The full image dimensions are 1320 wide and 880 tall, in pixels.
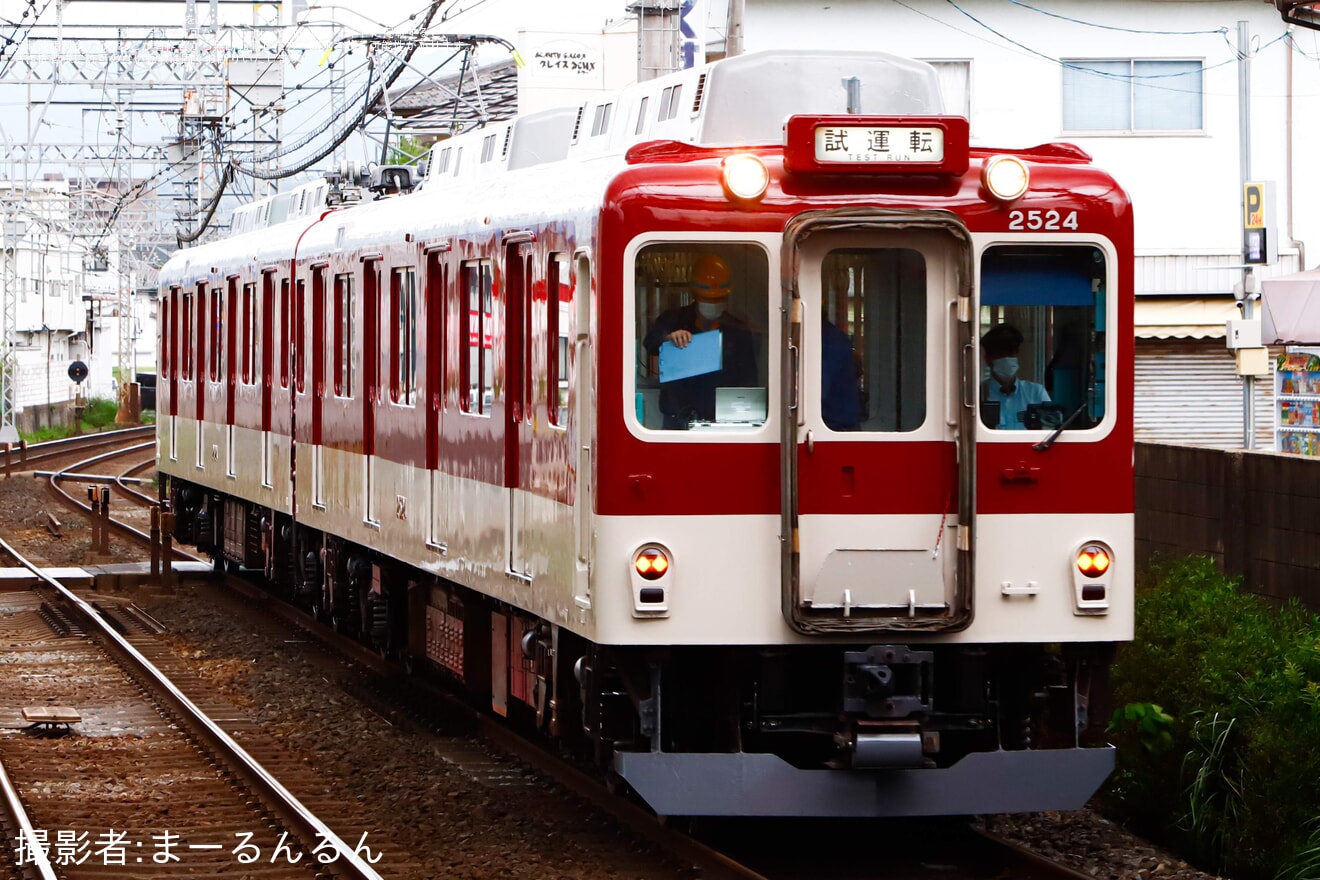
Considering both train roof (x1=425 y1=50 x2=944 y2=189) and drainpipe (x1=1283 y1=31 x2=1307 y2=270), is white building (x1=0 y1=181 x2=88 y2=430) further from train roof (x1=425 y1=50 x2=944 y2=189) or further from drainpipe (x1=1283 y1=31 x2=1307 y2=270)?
train roof (x1=425 y1=50 x2=944 y2=189)

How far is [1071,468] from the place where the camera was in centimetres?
820

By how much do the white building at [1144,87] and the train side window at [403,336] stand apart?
34.9ft

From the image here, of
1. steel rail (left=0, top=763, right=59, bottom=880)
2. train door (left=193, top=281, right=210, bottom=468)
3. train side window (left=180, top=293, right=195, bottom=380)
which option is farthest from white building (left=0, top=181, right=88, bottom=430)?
steel rail (left=0, top=763, right=59, bottom=880)

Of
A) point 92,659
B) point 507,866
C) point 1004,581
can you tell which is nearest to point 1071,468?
point 1004,581

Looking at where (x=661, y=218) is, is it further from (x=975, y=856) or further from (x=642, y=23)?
(x=642, y=23)

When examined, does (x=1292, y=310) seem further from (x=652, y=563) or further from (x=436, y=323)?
(x=652, y=563)

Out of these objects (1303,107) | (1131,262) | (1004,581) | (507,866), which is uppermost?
(1303,107)

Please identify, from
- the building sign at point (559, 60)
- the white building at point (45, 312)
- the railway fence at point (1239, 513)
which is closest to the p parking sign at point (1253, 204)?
the railway fence at point (1239, 513)

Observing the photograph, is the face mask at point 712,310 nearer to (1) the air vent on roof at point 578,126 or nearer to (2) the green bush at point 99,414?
(1) the air vent on roof at point 578,126

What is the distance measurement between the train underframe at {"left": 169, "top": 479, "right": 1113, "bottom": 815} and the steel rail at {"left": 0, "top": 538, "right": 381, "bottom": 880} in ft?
3.60

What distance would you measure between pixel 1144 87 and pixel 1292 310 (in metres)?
9.30

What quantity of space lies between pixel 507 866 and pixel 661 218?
8.85 ft

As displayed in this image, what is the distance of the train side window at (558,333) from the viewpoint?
28.1 ft

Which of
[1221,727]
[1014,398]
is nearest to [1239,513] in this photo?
[1221,727]
